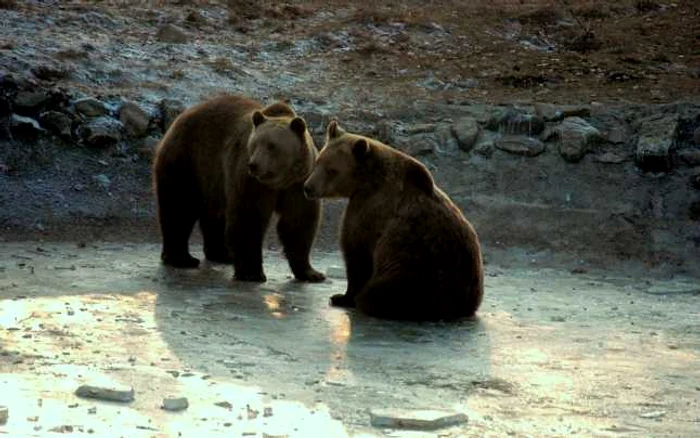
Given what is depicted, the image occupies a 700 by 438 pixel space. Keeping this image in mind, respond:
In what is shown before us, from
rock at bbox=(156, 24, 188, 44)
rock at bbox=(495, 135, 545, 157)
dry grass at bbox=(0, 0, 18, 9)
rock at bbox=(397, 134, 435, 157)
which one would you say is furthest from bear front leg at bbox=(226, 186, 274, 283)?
dry grass at bbox=(0, 0, 18, 9)

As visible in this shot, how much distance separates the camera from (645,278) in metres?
11.9

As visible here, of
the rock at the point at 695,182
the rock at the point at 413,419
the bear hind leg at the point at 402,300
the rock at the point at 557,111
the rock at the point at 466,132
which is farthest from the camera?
the rock at the point at 557,111

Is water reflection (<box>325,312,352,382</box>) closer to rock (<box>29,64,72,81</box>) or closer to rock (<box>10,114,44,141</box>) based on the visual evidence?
rock (<box>10,114,44,141</box>)

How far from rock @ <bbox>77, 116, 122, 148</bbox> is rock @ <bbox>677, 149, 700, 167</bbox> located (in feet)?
18.4

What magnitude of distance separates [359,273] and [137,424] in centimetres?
376

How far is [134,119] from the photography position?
14234mm

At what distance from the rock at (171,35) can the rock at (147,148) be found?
2.49 m

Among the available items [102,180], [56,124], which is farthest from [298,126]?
[56,124]

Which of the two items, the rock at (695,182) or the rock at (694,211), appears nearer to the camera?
the rock at (694,211)

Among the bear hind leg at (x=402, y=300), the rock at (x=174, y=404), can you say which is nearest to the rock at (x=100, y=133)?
the bear hind leg at (x=402, y=300)

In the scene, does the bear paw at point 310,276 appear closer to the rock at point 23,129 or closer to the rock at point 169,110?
the rock at point 169,110

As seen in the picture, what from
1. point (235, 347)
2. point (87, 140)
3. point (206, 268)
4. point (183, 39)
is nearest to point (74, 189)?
point (87, 140)

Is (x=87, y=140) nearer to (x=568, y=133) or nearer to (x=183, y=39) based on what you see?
(x=183, y=39)

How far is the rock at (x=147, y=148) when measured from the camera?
1405 centimetres
